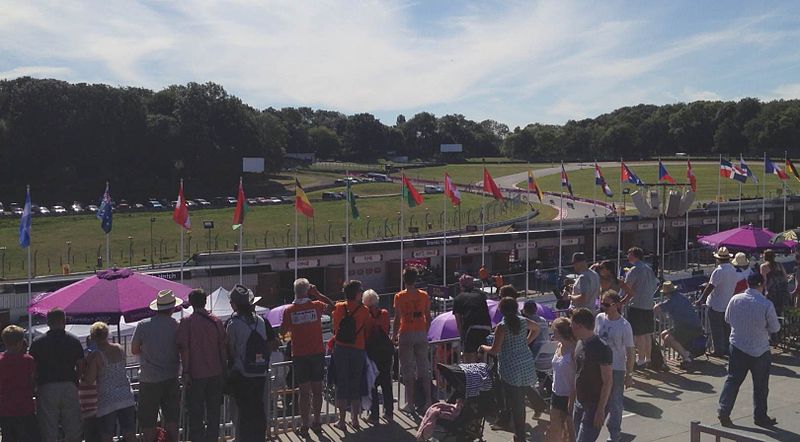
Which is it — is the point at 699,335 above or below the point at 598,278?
below

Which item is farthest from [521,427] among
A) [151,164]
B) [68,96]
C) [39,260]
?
[68,96]

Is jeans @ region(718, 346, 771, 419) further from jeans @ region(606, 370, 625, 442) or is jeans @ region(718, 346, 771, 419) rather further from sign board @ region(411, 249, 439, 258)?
sign board @ region(411, 249, 439, 258)

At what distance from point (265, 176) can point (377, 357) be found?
93.1 m

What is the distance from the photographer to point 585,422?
7184mm

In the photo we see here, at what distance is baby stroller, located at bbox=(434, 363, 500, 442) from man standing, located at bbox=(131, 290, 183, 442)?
2.74 m

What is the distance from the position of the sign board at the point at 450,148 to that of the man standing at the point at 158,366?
148 metres

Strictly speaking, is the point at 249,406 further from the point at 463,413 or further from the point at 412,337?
the point at 412,337

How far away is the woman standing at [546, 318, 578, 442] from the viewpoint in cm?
750

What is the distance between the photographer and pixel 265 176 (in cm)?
10069

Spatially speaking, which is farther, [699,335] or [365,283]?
[365,283]

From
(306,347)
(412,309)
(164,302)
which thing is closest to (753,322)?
(412,309)

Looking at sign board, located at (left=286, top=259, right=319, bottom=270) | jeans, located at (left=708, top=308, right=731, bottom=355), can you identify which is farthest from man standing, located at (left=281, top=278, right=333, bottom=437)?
sign board, located at (left=286, top=259, right=319, bottom=270)

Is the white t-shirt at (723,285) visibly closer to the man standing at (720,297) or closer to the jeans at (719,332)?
the man standing at (720,297)

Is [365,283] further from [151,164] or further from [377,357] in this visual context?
[151,164]
